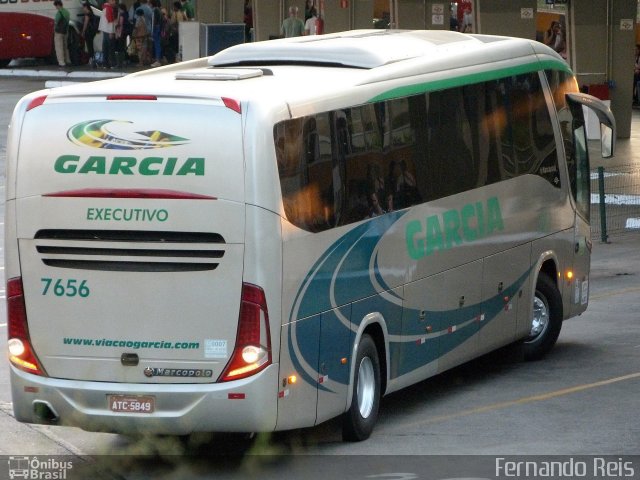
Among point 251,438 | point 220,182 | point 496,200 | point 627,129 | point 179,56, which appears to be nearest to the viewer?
point 220,182

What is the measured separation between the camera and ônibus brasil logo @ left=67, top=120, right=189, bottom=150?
9875mm

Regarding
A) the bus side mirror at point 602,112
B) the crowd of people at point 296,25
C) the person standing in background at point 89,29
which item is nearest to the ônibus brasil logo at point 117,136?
the bus side mirror at point 602,112

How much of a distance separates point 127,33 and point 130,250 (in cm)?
4121

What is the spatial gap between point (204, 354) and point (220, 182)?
1184 mm

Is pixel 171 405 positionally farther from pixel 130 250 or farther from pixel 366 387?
pixel 366 387

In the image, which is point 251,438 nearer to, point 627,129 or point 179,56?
point 627,129

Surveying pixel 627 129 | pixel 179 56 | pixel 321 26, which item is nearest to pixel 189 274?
pixel 627 129

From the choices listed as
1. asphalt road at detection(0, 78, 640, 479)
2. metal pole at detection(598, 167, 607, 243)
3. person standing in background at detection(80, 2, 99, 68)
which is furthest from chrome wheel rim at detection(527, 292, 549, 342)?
person standing in background at detection(80, 2, 99, 68)

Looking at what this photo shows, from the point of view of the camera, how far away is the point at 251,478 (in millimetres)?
10180

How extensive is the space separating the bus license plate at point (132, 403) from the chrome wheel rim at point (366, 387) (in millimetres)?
1996

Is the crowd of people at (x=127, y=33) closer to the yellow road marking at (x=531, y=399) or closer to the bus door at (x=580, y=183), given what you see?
the bus door at (x=580, y=183)

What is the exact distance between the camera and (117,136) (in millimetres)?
9953

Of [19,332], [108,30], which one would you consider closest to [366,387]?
[19,332]

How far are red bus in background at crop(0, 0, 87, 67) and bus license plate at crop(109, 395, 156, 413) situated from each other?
132ft
